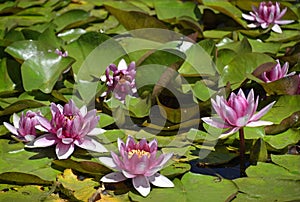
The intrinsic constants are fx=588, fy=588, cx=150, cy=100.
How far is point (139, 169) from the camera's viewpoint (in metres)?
1.41

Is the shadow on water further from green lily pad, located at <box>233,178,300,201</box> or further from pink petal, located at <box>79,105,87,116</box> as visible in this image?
pink petal, located at <box>79,105,87,116</box>

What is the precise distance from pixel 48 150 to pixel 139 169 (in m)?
0.32

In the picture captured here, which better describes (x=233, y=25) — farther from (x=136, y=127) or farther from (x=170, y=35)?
(x=136, y=127)

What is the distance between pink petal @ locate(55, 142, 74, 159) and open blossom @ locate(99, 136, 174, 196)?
119 mm

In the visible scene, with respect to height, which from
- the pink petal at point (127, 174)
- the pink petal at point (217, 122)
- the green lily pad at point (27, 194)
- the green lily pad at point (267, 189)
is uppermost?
the pink petal at point (217, 122)

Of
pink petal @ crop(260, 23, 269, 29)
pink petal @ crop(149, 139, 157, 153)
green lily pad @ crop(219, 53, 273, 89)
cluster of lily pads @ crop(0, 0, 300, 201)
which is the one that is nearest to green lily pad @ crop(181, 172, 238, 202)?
cluster of lily pads @ crop(0, 0, 300, 201)

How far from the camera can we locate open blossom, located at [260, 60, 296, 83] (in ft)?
5.88

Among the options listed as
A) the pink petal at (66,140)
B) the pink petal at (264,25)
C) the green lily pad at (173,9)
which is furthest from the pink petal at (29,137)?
the pink petal at (264,25)

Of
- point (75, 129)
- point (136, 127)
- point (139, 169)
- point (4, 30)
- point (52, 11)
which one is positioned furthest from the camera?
point (52, 11)

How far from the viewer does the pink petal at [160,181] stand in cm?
143

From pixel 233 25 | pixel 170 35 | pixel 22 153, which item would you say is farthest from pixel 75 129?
pixel 233 25

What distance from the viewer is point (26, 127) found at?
1591 mm

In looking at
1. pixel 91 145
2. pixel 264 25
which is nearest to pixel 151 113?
pixel 91 145

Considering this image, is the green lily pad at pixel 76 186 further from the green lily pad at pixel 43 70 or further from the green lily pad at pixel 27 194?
the green lily pad at pixel 43 70
